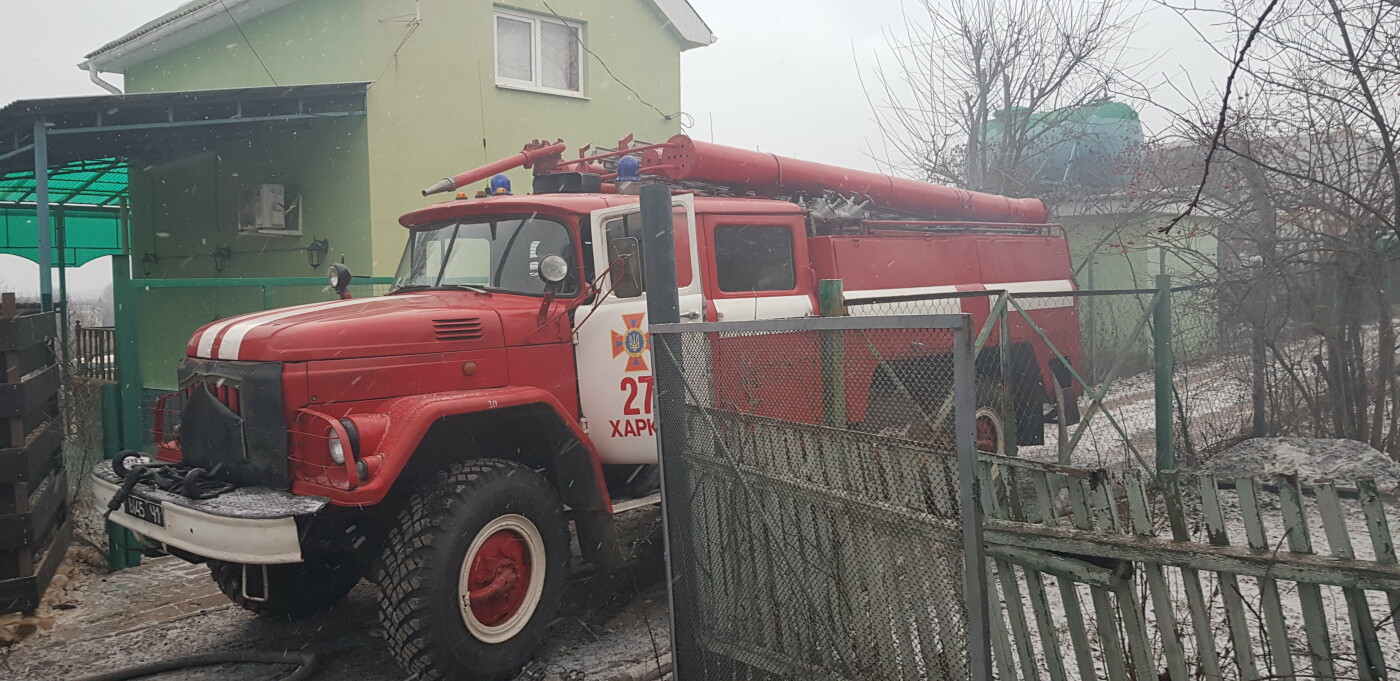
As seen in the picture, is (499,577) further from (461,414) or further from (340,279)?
(340,279)

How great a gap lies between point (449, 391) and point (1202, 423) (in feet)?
23.5

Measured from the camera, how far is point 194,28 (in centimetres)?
1245

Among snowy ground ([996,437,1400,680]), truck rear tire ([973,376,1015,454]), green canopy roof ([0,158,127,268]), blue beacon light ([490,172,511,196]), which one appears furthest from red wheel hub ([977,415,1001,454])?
green canopy roof ([0,158,127,268])

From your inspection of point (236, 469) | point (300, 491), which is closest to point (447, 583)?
point (300, 491)

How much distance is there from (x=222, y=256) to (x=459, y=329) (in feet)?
30.3

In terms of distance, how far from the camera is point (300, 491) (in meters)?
4.18

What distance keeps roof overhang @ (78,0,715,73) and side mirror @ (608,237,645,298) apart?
28.9ft

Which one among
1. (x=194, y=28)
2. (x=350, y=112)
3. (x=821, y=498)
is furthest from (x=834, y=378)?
(x=194, y=28)

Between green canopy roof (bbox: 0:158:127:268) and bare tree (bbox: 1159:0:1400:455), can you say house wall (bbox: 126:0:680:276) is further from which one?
bare tree (bbox: 1159:0:1400:455)

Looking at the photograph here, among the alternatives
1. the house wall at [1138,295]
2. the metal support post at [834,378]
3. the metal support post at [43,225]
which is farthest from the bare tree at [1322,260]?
the metal support post at [43,225]

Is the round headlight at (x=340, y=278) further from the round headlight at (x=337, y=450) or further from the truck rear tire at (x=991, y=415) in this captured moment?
the truck rear tire at (x=991, y=415)

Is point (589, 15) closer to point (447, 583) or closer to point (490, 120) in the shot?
point (490, 120)

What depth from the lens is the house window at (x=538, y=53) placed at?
1195 centimetres

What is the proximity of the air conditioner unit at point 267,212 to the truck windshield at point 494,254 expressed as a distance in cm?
635
